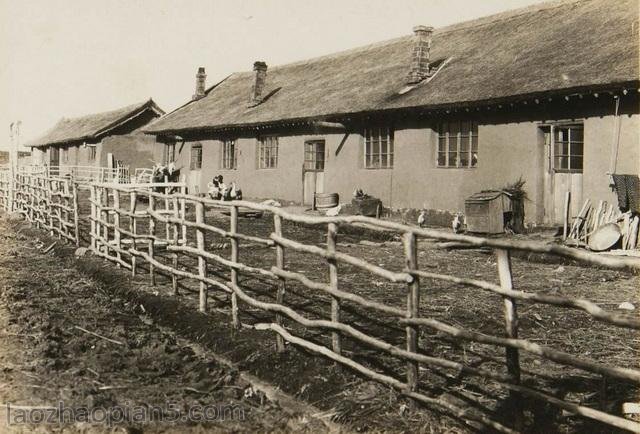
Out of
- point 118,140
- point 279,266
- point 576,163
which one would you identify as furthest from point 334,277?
point 118,140

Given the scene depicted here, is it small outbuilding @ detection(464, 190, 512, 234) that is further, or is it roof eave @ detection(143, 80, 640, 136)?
small outbuilding @ detection(464, 190, 512, 234)

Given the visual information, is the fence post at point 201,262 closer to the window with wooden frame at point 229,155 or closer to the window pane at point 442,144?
the window pane at point 442,144

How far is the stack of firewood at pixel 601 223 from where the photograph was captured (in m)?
10.8

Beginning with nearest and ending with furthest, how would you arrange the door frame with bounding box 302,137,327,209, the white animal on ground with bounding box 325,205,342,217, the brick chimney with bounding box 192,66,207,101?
the white animal on ground with bounding box 325,205,342,217 < the door frame with bounding box 302,137,327,209 < the brick chimney with bounding box 192,66,207,101

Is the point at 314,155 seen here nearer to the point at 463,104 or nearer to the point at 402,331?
the point at 463,104

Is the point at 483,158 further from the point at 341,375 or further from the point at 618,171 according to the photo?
the point at 341,375

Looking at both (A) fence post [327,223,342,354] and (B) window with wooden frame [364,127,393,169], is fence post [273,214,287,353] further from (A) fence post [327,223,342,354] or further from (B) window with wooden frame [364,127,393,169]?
(B) window with wooden frame [364,127,393,169]

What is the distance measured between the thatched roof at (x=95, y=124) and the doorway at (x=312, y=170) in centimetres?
1589

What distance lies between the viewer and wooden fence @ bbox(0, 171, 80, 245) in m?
12.5

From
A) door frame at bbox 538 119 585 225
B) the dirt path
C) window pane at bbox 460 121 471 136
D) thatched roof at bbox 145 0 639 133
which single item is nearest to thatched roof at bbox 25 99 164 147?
thatched roof at bbox 145 0 639 133

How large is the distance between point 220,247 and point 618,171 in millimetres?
7706

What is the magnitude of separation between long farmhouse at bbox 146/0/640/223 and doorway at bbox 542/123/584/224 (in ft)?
0.09

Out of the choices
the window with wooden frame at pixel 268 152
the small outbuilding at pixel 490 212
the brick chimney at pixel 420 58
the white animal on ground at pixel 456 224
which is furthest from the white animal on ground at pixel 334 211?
the small outbuilding at pixel 490 212

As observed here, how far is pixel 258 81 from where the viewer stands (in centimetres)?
2312
